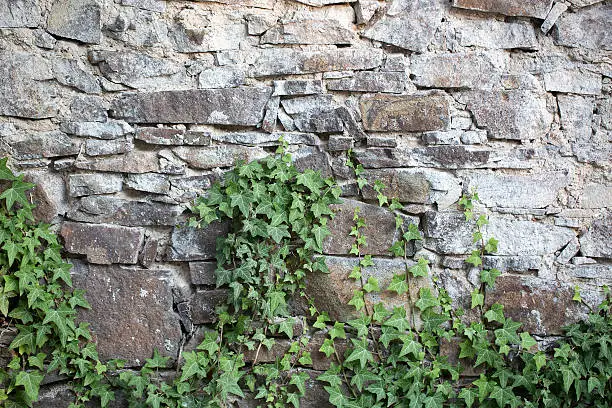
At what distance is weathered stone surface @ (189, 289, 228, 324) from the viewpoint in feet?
8.93

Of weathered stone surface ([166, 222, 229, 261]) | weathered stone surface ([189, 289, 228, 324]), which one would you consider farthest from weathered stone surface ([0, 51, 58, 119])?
weathered stone surface ([189, 289, 228, 324])

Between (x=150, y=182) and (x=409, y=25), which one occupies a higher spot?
(x=409, y=25)

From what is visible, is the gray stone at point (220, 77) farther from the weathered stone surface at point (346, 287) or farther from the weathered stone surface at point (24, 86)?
the weathered stone surface at point (346, 287)

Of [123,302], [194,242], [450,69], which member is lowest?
[123,302]

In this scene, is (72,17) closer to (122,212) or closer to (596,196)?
(122,212)

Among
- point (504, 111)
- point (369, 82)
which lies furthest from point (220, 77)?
point (504, 111)

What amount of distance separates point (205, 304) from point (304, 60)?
129cm

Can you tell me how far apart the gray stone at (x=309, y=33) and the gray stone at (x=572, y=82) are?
3.30 ft

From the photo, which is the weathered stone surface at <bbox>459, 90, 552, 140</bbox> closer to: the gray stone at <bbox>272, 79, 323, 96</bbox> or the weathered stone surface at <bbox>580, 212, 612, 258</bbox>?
the weathered stone surface at <bbox>580, 212, 612, 258</bbox>

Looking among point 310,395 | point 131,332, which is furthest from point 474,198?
point 131,332

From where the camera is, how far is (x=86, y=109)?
267cm

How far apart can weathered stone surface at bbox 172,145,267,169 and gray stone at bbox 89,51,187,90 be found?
32 centimetres

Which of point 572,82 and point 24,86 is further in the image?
point 572,82

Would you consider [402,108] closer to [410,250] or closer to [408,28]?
[408,28]
